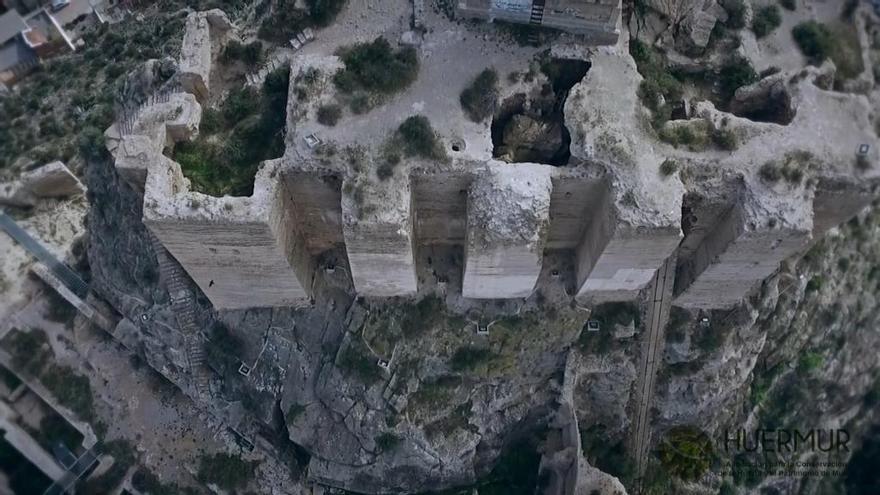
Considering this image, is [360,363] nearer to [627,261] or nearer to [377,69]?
[627,261]

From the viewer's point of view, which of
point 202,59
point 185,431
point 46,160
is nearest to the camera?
point 202,59

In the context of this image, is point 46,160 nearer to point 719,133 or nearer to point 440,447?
point 440,447

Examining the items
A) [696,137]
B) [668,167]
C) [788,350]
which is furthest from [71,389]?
[788,350]

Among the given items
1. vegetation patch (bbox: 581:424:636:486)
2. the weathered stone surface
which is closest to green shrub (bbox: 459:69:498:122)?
vegetation patch (bbox: 581:424:636:486)

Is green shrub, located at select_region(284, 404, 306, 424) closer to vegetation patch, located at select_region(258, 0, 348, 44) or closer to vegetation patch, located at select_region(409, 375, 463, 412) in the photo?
vegetation patch, located at select_region(409, 375, 463, 412)

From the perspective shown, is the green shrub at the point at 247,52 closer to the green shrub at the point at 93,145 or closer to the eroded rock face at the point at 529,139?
the green shrub at the point at 93,145

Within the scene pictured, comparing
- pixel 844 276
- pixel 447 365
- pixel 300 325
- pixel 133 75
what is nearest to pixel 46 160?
A: pixel 133 75
